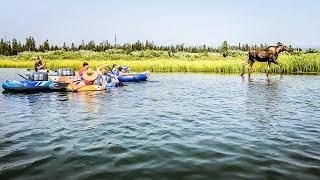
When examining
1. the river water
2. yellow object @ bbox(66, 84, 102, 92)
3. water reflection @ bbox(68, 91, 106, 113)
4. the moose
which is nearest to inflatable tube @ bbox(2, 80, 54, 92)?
yellow object @ bbox(66, 84, 102, 92)

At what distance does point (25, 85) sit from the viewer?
20203 millimetres

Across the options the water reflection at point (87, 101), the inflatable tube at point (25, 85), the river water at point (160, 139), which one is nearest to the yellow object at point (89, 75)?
the water reflection at point (87, 101)

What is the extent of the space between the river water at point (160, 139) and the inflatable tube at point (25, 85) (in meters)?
3.25

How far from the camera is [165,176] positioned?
6.56m

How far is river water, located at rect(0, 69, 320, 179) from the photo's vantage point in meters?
6.88

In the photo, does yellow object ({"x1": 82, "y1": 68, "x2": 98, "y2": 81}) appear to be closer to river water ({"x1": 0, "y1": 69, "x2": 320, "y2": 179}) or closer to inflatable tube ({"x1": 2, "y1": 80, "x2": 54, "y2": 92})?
inflatable tube ({"x1": 2, "y1": 80, "x2": 54, "y2": 92})

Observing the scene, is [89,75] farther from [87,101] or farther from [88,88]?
[87,101]

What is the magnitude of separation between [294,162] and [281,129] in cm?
334

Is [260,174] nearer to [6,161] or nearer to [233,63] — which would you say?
[6,161]

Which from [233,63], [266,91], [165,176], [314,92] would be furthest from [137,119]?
[233,63]

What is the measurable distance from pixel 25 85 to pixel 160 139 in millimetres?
13406

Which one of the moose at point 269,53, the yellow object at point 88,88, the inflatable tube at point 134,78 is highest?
the moose at point 269,53

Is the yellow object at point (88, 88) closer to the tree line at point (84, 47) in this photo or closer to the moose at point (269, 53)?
the moose at point (269, 53)

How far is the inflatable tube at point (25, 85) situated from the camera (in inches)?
789
